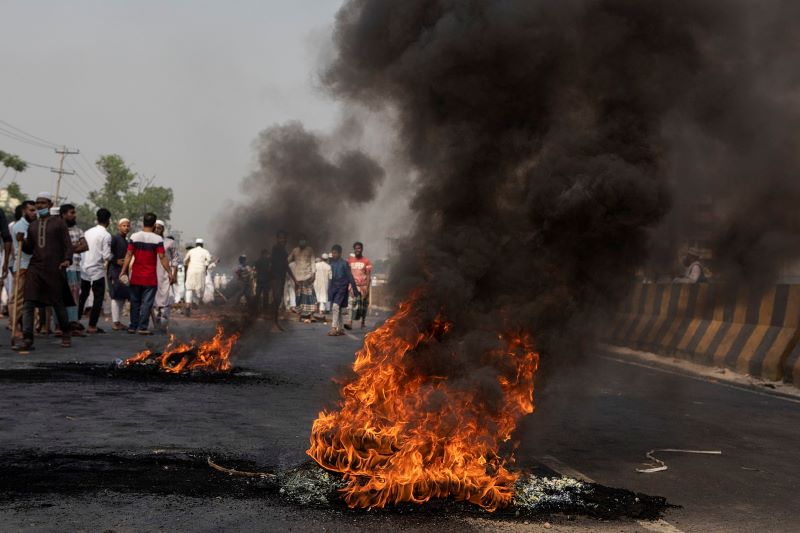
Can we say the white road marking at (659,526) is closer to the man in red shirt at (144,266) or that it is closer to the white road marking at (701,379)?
the white road marking at (701,379)

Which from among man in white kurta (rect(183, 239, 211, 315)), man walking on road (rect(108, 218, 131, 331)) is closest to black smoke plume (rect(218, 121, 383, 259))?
man walking on road (rect(108, 218, 131, 331))

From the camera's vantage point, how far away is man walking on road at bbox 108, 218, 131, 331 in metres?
17.2

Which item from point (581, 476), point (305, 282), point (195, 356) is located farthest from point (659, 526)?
point (305, 282)

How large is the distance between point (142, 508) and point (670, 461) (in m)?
3.92

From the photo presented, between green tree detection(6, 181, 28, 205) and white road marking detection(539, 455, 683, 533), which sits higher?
green tree detection(6, 181, 28, 205)

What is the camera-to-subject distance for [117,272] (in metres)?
17.3

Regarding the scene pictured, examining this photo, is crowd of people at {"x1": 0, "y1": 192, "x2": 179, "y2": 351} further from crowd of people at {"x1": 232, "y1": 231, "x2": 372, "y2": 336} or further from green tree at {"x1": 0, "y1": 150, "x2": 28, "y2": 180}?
green tree at {"x1": 0, "y1": 150, "x2": 28, "y2": 180}

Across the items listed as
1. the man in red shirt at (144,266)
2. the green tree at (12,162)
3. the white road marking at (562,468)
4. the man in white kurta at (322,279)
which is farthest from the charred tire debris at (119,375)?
the green tree at (12,162)

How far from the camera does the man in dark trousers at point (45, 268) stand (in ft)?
41.7

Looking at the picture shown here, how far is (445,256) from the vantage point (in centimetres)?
591

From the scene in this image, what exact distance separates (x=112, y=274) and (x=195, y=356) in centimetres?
660

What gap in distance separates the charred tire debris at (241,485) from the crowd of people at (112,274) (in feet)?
10.4

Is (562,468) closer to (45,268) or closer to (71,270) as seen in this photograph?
(45,268)

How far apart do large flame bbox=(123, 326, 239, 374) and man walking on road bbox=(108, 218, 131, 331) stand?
5.92 meters
